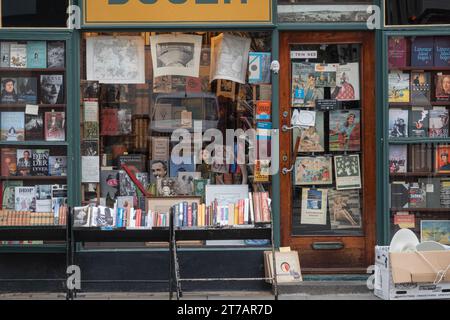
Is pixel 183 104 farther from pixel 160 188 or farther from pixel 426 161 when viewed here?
pixel 426 161

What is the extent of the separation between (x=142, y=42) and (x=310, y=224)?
2.63 metres

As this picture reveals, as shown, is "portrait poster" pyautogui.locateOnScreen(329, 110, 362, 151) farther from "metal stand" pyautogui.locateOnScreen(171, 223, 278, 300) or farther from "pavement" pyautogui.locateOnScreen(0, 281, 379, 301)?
"pavement" pyautogui.locateOnScreen(0, 281, 379, 301)

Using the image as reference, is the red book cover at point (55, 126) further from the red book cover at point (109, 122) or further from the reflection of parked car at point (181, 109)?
the reflection of parked car at point (181, 109)

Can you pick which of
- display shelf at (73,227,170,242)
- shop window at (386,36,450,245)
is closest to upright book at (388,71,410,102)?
shop window at (386,36,450,245)

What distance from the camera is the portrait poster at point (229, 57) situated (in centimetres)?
823

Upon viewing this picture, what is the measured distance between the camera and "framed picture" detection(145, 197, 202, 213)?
26.8 ft

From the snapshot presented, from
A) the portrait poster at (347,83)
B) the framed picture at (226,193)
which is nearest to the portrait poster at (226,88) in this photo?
the framed picture at (226,193)

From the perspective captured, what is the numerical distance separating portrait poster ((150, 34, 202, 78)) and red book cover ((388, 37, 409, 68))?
2.01 metres

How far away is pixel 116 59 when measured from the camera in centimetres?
819

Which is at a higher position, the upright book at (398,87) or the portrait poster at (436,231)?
the upright book at (398,87)

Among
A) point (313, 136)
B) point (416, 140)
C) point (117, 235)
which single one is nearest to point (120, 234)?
point (117, 235)

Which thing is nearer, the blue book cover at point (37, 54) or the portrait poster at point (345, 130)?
the blue book cover at point (37, 54)

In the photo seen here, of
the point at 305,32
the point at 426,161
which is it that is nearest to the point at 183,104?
the point at 305,32

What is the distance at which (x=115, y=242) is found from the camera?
7.86 m
